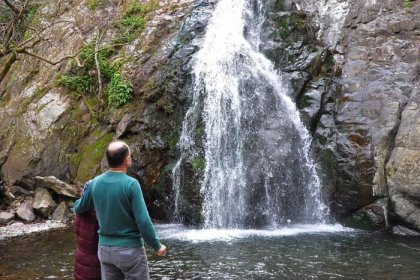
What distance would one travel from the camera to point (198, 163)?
11.2 metres

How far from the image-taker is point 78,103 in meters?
13.9

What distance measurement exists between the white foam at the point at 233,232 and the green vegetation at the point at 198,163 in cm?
150

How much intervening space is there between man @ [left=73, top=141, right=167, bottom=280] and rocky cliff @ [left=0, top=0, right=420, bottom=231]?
7366 millimetres

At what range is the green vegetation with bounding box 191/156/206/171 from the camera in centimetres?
1112

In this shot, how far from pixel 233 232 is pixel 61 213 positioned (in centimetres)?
474

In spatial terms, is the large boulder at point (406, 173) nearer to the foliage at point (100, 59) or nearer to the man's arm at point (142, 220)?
the man's arm at point (142, 220)

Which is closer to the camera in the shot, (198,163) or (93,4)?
(198,163)

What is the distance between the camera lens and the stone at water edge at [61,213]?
462 inches

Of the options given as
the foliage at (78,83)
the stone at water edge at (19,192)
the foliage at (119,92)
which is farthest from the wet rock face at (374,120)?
the stone at water edge at (19,192)

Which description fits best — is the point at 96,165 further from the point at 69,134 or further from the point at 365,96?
the point at 365,96

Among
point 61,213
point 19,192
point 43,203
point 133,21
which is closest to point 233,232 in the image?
→ point 61,213

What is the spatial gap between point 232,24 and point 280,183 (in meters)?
5.61

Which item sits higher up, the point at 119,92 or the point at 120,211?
the point at 119,92

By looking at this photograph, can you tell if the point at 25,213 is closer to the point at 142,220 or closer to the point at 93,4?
the point at 93,4
